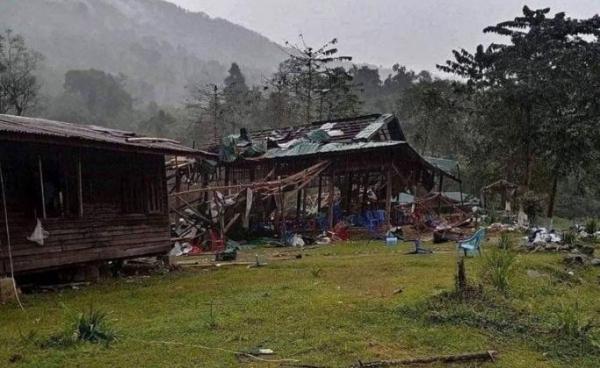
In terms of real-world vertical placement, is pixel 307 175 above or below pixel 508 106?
below

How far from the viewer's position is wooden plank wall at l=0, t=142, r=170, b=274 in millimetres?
9844

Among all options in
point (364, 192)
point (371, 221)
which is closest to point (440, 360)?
point (371, 221)

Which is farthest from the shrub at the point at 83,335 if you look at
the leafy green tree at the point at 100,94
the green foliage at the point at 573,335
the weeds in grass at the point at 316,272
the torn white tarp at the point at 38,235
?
the leafy green tree at the point at 100,94

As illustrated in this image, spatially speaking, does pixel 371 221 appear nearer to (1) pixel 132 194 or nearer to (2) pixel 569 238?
(2) pixel 569 238

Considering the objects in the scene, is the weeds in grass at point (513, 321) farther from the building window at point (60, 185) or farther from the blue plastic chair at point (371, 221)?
the blue plastic chair at point (371, 221)

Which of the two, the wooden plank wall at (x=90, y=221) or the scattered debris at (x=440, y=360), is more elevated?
the wooden plank wall at (x=90, y=221)

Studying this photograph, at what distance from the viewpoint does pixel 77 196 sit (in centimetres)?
1090

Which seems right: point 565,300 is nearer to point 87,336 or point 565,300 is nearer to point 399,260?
point 399,260

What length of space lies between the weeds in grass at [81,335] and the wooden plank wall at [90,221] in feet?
11.6

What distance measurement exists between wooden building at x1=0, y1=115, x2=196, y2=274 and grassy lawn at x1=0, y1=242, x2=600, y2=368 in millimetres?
884

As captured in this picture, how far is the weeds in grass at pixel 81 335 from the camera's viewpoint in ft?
21.0

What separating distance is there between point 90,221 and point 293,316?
5.53 m

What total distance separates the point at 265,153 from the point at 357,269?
39.7ft

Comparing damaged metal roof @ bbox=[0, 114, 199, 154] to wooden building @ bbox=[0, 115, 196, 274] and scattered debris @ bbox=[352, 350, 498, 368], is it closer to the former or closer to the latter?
wooden building @ bbox=[0, 115, 196, 274]
